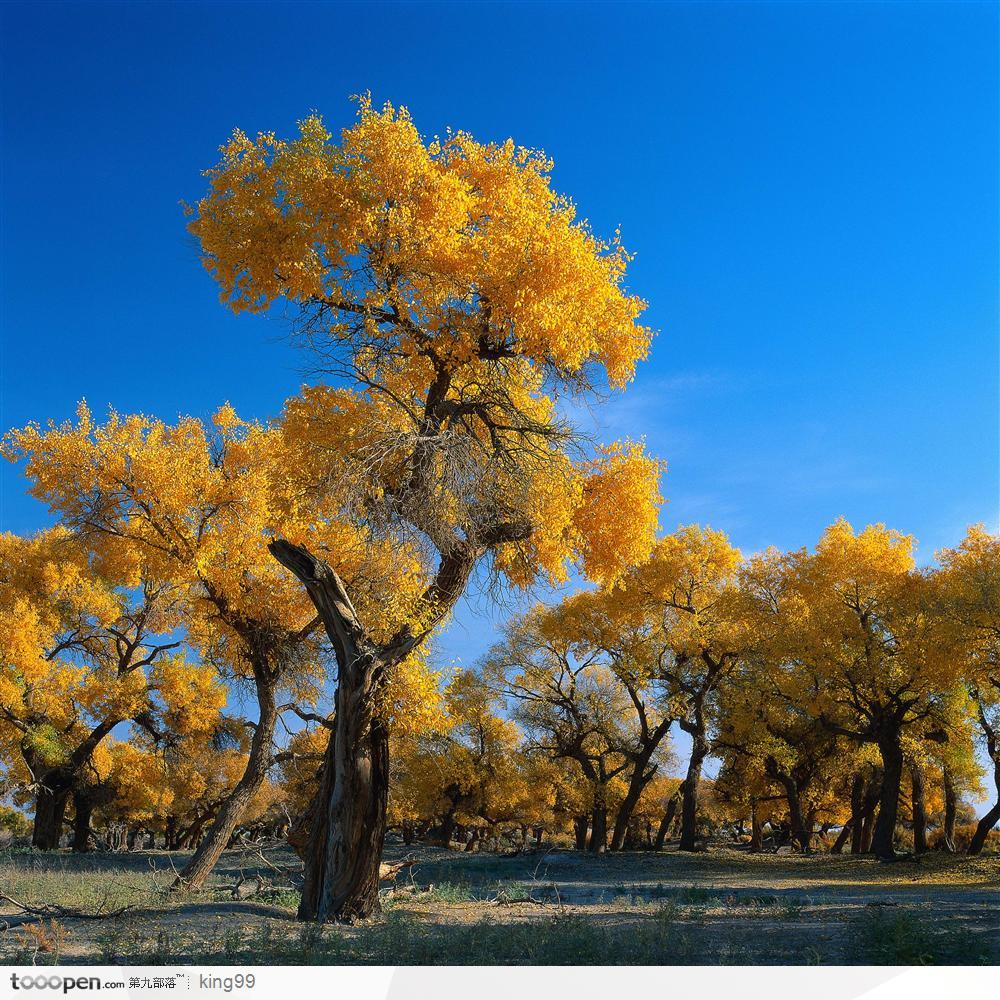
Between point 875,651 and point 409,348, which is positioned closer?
point 409,348

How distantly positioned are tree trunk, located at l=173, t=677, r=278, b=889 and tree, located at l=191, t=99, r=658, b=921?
5.37 metres

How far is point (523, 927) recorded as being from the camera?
30.9 ft

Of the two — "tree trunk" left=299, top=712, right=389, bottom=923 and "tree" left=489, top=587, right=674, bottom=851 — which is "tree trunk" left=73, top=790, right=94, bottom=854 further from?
"tree trunk" left=299, top=712, right=389, bottom=923

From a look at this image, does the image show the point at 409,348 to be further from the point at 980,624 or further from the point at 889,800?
the point at 889,800

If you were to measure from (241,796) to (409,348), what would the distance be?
989cm

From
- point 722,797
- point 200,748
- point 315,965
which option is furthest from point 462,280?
point 722,797

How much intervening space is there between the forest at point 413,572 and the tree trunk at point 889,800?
0.37ft

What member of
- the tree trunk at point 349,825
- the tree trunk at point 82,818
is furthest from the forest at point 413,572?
the tree trunk at point 82,818

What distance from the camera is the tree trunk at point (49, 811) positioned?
3066cm

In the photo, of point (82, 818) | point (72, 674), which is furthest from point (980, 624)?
point (82, 818)

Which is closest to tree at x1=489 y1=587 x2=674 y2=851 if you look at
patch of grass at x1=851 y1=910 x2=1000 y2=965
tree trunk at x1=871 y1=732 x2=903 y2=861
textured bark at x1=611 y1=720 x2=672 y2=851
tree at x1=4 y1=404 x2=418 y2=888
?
textured bark at x1=611 y1=720 x2=672 y2=851

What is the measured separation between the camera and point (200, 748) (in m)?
32.8

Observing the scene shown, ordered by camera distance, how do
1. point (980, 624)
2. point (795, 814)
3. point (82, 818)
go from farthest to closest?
point (82, 818) < point (795, 814) < point (980, 624)
